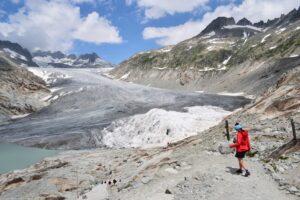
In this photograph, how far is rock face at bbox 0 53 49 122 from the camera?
330 ft

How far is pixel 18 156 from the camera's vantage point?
53.1 m

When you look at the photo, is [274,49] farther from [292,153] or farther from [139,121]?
[292,153]

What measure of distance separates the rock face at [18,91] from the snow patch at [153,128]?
1650 inches

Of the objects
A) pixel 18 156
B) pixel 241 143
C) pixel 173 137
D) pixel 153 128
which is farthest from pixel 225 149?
pixel 18 156

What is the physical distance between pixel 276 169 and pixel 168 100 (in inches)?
3071

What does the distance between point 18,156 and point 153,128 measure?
18.7 m

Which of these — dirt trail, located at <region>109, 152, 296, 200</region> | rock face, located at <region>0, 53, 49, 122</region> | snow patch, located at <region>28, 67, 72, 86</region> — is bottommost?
dirt trail, located at <region>109, 152, 296, 200</region>

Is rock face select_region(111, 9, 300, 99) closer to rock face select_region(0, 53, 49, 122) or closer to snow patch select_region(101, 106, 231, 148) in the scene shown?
snow patch select_region(101, 106, 231, 148)

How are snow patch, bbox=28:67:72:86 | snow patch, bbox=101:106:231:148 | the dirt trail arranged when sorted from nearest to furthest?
the dirt trail → snow patch, bbox=101:106:231:148 → snow patch, bbox=28:67:72:86

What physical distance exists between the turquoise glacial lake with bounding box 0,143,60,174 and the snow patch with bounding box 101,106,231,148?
379 inches

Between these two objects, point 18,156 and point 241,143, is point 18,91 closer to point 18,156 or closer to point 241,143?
point 18,156

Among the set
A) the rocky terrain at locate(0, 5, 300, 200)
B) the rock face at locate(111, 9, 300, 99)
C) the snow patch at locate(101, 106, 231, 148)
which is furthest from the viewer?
the rock face at locate(111, 9, 300, 99)

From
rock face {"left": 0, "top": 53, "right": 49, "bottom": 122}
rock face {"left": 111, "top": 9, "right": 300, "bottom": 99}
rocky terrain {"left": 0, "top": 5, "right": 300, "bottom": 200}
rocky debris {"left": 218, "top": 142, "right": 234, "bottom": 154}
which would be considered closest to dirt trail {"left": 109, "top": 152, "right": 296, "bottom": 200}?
rocky terrain {"left": 0, "top": 5, "right": 300, "bottom": 200}

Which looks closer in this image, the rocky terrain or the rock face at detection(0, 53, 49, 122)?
A: the rocky terrain
